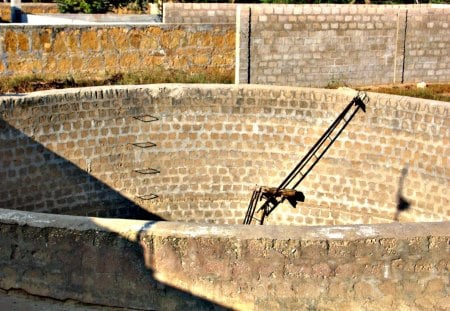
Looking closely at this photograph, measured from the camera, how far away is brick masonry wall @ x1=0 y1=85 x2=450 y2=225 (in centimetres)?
1063

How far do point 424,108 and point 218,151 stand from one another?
9.84 ft

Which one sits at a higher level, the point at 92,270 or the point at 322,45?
the point at 322,45

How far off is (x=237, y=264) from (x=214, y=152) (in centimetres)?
631

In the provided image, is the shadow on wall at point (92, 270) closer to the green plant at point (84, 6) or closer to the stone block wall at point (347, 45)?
the stone block wall at point (347, 45)

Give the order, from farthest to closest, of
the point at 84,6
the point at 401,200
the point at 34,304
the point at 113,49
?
the point at 84,6 → the point at 113,49 → the point at 401,200 → the point at 34,304

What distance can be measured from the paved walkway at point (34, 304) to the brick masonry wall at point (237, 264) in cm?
7

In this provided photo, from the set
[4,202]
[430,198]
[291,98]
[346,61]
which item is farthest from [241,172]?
[346,61]

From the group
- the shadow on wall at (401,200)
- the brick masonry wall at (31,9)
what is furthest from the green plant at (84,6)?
the shadow on wall at (401,200)

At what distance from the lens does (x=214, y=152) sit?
11.9m

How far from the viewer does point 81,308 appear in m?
5.74

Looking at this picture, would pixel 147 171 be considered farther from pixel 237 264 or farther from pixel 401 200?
pixel 237 264

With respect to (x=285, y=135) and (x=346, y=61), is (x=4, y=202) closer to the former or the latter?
(x=285, y=135)

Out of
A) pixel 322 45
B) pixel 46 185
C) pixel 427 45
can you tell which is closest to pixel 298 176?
pixel 46 185

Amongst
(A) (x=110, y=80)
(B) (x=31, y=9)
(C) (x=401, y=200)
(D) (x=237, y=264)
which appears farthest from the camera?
(B) (x=31, y=9)
